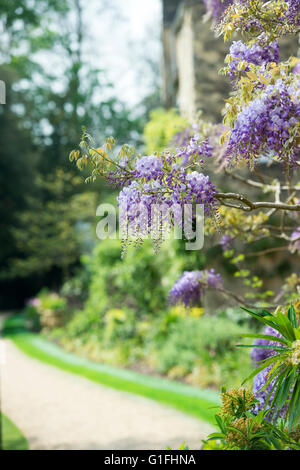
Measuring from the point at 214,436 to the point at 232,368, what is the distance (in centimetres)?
438

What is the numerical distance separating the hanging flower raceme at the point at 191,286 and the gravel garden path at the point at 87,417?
6.17 ft

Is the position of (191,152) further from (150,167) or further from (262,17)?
(262,17)

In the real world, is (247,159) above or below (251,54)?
below

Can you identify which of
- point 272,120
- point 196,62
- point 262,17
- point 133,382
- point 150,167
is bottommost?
point 133,382

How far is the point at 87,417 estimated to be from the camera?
611 cm

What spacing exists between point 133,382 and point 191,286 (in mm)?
4683

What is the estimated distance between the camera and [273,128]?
7.35 ft

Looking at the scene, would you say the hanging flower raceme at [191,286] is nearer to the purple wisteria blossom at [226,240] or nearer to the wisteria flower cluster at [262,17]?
the purple wisteria blossom at [226,240]

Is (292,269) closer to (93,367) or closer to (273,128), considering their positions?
(93,367)

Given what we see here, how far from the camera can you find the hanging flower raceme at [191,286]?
11.9 ft

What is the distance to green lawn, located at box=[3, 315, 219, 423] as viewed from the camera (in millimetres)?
6207

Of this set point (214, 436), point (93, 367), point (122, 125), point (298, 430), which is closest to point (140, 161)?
point (214, 436)
